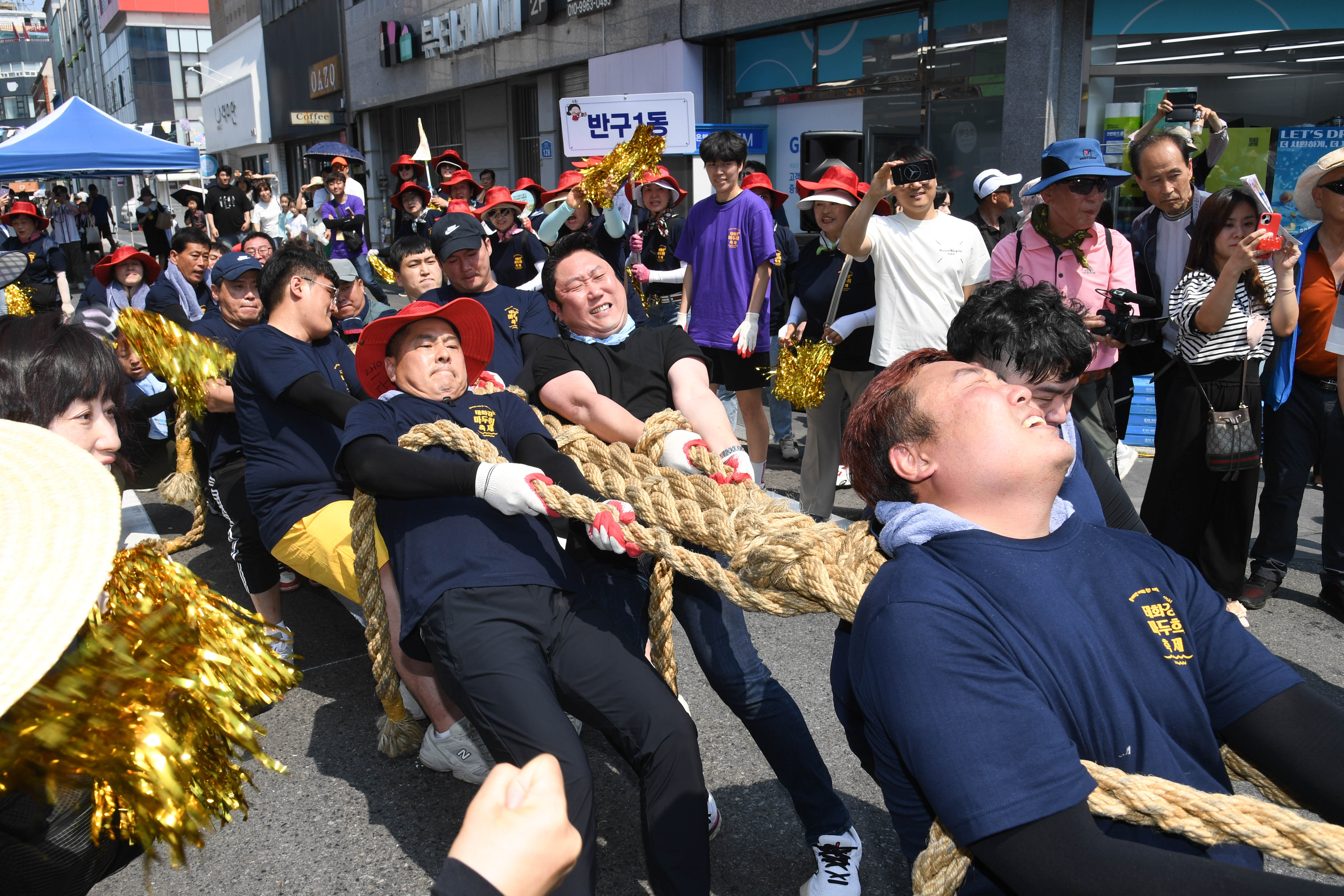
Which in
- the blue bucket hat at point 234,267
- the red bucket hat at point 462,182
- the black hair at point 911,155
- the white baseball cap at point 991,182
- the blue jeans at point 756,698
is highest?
the red bucket hat at point 462,182

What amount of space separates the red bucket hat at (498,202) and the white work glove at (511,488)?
5062mm

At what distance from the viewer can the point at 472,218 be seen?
4.36m

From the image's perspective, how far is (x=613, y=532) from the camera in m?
2.06

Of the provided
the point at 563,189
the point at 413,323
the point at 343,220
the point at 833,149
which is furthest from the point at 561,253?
the point at 343,220

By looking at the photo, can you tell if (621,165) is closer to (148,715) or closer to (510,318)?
(510,318)

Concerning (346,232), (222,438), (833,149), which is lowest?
(222,438)

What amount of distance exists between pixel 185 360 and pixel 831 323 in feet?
9.94

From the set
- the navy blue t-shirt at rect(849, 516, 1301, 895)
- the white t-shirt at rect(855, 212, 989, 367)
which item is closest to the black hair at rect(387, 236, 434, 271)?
the white t-shirt at rect(855, 212, 989, 367)

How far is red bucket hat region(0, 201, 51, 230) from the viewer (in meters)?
10.6

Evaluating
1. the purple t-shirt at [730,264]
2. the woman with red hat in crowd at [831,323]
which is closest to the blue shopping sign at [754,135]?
the purple t-shirt at [730,264]

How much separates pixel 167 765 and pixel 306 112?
28134mm

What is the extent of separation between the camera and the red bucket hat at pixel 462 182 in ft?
33.6

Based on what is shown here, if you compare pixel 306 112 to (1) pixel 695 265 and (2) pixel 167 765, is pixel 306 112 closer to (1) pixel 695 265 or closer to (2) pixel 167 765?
(1) pixel 695 265

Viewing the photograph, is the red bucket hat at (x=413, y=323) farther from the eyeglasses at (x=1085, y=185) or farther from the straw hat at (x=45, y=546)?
the eyeglasses at (x=1085, y=185)
